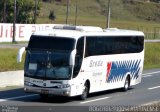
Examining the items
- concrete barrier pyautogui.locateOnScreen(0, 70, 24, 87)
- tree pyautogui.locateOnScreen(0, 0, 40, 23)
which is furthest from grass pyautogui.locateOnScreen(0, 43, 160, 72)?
tree pyautogui.locateOnScreen(0, 0, 40, 23)

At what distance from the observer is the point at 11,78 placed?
32.2 meters

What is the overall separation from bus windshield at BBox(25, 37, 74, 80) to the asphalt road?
112 centimetres

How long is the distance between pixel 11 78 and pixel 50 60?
27.0 feet

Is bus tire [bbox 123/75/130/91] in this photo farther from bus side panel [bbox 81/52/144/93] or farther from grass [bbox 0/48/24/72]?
grass [bbox 0/48/24/72]

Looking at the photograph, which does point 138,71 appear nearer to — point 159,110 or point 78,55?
point 78,55

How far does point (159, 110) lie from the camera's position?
20266 mm

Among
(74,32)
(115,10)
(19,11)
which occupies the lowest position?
(115,10)

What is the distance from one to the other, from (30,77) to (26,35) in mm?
49104

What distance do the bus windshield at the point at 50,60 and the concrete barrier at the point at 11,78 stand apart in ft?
22.5

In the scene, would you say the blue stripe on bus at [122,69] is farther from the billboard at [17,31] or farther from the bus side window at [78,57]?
the billboard at [17,31]

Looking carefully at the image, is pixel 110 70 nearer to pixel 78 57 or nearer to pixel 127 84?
pixel 127 84

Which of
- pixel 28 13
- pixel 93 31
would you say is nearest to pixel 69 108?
pixel 93 31

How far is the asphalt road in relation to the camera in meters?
22.1

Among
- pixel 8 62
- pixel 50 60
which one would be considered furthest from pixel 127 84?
pixel 8 62
